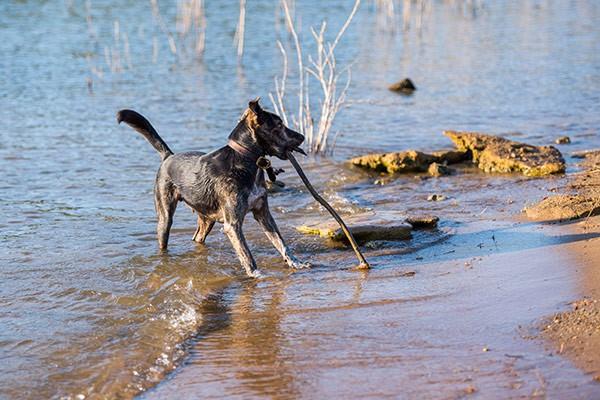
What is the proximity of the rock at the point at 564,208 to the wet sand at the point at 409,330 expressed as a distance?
1.35 ft

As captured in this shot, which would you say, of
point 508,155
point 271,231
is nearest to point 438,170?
point 508,155

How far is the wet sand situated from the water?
0.21ft

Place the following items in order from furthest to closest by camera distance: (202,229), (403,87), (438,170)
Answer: (403,87), (438,170), (202,229)

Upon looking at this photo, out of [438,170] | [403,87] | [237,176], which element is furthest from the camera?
[403,87]

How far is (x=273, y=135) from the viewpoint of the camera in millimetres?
7199

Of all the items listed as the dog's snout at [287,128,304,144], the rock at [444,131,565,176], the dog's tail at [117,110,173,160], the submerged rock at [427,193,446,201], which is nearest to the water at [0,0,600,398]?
the submerged rock at [427,193,446,201]

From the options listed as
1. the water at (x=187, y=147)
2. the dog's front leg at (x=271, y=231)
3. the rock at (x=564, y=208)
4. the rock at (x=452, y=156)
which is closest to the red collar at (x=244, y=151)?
the dog's front leg at (x=271, y=231)

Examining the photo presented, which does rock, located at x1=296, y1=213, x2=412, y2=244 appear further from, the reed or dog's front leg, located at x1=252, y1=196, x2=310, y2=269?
the reed

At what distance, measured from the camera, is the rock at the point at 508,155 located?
10.3m

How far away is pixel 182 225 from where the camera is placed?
356 inches

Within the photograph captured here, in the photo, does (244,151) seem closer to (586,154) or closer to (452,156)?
(452,156)

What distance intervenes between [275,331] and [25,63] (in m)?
15.4

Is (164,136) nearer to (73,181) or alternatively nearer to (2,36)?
(73,181)

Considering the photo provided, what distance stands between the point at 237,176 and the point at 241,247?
543 mm
